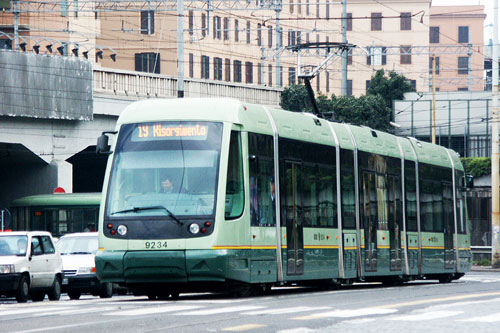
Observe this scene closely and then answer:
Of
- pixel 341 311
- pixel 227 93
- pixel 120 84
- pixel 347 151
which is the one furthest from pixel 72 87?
pixel 341 311

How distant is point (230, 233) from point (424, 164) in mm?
12003

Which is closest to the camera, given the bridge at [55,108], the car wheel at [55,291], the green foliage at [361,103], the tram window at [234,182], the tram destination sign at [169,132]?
the tram window at [234,182]

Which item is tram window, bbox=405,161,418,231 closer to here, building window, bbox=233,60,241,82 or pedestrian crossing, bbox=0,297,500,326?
pedestrian crossing, bbox=0,297,500,326

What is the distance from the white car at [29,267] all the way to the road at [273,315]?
22.7 feet

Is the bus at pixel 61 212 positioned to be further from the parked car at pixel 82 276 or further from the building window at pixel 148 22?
the building window at pixel 148 22

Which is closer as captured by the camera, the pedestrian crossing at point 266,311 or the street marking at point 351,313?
the pedestrian crossing at point 266,311

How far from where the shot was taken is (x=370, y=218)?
26266 mm

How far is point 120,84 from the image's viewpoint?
158 ft

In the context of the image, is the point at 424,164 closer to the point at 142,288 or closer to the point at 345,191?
the point at 345,191

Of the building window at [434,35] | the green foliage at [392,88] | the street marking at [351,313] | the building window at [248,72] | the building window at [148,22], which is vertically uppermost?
the building window at [434,35]

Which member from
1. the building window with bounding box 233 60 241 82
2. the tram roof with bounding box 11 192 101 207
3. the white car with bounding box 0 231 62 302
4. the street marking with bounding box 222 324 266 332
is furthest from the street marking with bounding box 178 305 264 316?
the building window with bounding box 233 60 241 82

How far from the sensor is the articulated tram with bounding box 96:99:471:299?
1923 centimetres

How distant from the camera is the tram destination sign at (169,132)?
781 inches

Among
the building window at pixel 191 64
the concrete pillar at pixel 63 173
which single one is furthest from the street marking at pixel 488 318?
the building window at pixel 191 64
